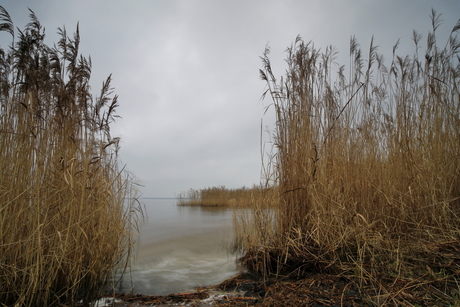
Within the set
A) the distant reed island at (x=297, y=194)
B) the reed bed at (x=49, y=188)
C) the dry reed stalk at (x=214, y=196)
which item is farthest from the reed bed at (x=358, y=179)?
the dry reed stalk at (x=214, y=196)

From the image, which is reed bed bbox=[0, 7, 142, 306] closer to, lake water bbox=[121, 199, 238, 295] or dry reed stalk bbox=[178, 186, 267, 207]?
lake water bbox=[121, 199, 238, 295]

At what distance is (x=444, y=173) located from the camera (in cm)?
268

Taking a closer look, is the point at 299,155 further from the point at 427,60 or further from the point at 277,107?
the point at 427,60

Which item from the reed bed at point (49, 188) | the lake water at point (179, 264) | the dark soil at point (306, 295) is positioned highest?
the reed bed at point (49, 188)

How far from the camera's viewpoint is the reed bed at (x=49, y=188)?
1762 mm

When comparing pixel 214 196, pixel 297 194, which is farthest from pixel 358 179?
pixel 214 196

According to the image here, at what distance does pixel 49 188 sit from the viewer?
6.89ft

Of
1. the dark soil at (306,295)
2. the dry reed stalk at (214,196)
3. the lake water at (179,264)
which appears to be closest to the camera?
the dark soil at (306,295)

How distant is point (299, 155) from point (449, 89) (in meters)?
2.28

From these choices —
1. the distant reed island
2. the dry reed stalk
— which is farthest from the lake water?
the dry reed stalk

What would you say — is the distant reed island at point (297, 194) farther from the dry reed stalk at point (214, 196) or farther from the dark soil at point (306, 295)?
the dry reed stalk at point (214, 196)

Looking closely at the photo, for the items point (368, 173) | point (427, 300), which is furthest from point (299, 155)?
point (427, 300)

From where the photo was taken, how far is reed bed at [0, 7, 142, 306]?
1762 mm

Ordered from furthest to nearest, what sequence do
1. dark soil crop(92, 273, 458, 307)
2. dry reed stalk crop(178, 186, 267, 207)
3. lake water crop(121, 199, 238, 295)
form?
dry reed stalk crop(178, 186, 267, 207), lake water crop(121, 199, 238, 295), dark soil crop(92, 273, 458, 307)
